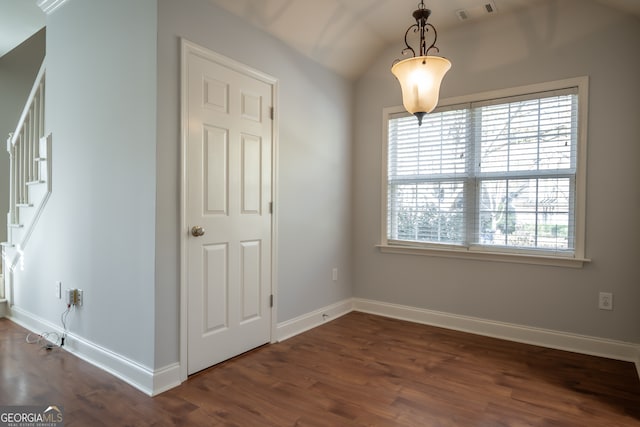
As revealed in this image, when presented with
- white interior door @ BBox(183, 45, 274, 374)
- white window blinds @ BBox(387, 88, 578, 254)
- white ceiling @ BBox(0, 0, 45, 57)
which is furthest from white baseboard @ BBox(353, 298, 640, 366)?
white ceiling @ BBox(0, 0, 45, 57)

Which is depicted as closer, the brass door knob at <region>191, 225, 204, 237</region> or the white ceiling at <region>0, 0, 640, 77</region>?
the brass door knob at <region>191, 225, 204, 237</region>

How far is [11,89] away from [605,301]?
6.60 meters

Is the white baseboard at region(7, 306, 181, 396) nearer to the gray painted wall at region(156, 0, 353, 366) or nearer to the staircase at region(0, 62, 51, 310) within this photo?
the gray painted wall at region(156, 0, 353, 366)

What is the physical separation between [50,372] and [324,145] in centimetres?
275

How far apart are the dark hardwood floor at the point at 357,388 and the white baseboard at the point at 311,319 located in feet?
0.49

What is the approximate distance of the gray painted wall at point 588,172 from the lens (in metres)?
2.76

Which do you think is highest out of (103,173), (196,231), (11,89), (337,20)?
(337,20)

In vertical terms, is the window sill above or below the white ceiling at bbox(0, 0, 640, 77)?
below

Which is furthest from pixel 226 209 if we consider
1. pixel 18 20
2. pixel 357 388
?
pixel 18 20

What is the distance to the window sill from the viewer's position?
2.96 meters

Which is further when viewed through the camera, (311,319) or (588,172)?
(311,319)

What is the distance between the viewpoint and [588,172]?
2.89 metres

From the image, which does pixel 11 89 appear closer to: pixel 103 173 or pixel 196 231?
pixel 103 173

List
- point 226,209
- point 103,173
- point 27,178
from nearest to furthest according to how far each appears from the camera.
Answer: point 103,173
point 226,209
point 27,178
